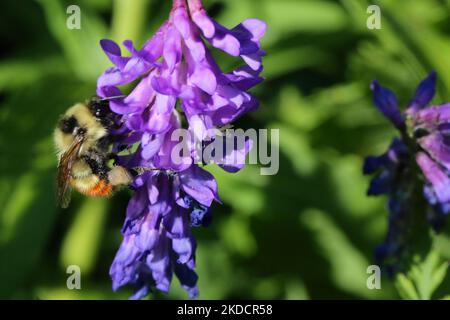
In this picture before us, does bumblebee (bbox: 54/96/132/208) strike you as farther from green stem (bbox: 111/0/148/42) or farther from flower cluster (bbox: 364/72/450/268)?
green stem (bbox: 111/0/148/42)

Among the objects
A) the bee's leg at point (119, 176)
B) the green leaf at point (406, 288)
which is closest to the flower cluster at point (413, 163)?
the green leaf at point (406, 288)

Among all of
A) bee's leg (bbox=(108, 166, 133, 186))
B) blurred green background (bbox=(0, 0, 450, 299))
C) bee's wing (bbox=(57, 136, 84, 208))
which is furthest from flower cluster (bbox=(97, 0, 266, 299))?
blurred green background (bbox=(0, 0, 450, 299))

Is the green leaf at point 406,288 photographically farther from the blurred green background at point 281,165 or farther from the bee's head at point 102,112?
the bee's head at point 102,112

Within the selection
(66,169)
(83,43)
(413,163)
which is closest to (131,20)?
(83,43)

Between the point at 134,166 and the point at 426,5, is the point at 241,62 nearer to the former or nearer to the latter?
the point at 134,166

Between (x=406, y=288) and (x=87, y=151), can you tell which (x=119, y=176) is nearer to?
(x=87, y=151)
